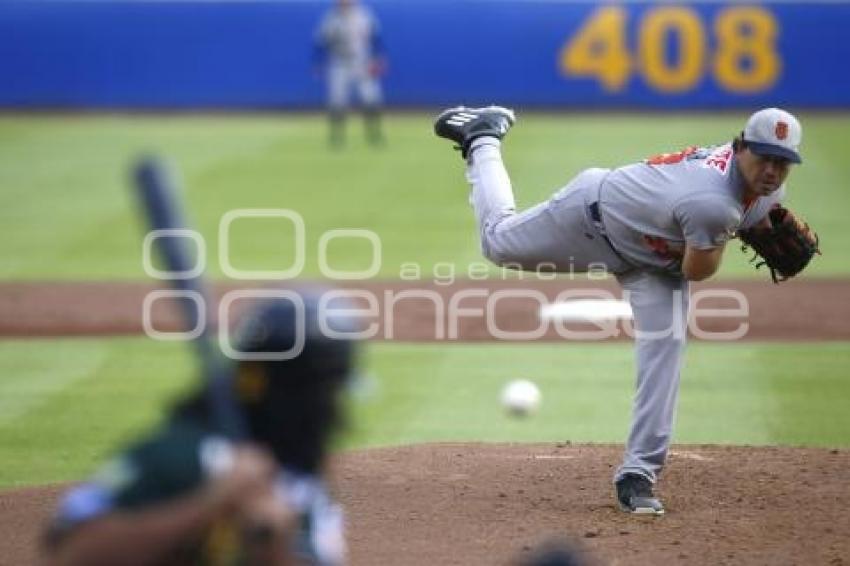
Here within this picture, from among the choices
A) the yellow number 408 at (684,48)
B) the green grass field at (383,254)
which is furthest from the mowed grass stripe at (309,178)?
the yellow number 408 at (684,48)

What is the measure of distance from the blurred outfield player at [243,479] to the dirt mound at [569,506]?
2529mm

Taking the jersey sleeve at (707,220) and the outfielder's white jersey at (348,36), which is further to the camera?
the outfielder's white jersey at (348,36)

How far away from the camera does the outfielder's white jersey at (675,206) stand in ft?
22.0

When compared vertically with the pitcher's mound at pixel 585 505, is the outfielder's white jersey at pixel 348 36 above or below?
above

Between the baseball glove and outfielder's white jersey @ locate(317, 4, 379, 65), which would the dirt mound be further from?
outfielder's white jersey @ locate(317, 4, 379, 65)

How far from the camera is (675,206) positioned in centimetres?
681

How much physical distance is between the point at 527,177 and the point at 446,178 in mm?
1421

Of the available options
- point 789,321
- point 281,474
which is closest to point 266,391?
point 281,474

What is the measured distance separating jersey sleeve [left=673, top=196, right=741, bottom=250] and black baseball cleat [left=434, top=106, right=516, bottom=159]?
1320 millimetres

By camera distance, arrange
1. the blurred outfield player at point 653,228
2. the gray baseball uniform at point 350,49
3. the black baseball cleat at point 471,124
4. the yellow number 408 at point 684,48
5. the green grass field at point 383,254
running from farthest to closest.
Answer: the yellow number 408 at point 684,48, the gray baseball uniform at point 350,49, the green grass field at point 383,254, the black baseball cleat at point 471,124, the blurred outfield player at point 653,228

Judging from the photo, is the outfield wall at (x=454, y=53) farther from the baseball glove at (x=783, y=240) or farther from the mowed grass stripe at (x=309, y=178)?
the baseball glove at (x=783, y=240)

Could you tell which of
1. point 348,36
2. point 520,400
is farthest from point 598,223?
point 348,36

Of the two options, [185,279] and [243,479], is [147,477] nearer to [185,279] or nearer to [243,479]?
[243,479]

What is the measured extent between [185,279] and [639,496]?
150 inches
